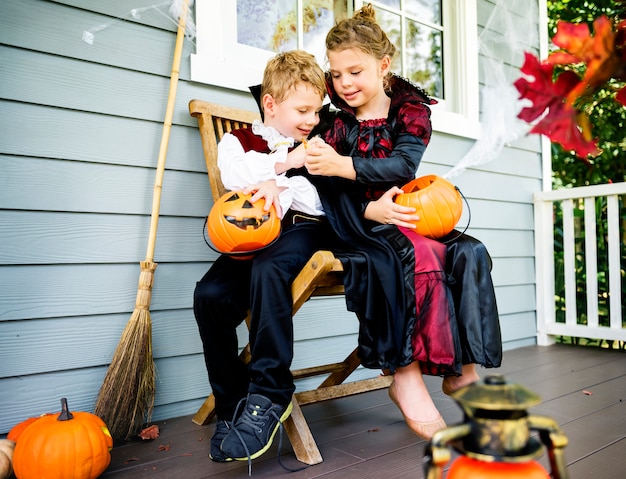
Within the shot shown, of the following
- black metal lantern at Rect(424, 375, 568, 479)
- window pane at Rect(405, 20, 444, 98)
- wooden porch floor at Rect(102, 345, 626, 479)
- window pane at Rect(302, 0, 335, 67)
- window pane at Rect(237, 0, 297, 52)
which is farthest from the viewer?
window pane at Rect(405, 20, 444, 98)

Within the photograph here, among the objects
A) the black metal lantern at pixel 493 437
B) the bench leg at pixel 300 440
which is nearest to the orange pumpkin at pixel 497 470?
the black metal lantern at pixel 493 437

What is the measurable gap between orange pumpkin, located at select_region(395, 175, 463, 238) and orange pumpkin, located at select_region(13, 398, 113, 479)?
962 millimetres

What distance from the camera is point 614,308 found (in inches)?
110

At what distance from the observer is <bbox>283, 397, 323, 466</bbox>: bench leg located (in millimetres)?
1303

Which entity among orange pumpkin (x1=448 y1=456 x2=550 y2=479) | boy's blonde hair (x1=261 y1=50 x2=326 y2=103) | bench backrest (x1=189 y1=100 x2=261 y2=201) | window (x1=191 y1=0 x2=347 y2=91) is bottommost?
orange pumpkin (x1=448 y1=456 x2=550 y2=479)

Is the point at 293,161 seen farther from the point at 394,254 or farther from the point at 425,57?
the point at 425,57

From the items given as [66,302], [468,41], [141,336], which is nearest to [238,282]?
[141,336]

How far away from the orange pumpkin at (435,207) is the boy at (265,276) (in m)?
0.28

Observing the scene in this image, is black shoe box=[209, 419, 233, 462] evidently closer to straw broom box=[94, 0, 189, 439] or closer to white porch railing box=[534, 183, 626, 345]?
straw broom box=[94, 0, 189, 439]

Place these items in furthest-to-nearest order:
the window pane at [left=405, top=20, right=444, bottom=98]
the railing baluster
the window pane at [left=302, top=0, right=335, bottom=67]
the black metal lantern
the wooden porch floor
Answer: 1. the railing baluster
2. the window pane at [left=405, top=20, right=444, bottom=98]
3. the window pane at [left=302, top=0, right=335, bottom=67]
4. the wooden porch floor
5. the black metal lantern

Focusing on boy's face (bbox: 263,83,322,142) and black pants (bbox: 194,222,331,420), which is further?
boy's face (bbox: 263,83,322,142)

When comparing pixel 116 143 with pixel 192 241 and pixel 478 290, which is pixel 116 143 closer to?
pixel 192 241

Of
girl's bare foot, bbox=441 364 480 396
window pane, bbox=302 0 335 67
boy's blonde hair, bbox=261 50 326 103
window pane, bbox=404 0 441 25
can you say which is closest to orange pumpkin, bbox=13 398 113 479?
girl's bare foot, bbox=441 364 480 396

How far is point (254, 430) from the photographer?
1196 millimetres
